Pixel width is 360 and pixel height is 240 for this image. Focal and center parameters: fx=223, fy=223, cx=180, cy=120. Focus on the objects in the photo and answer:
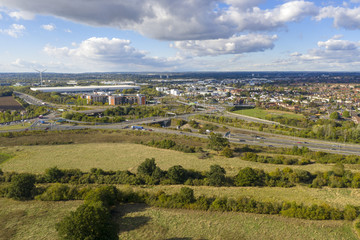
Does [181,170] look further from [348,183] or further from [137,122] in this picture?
[137,122]

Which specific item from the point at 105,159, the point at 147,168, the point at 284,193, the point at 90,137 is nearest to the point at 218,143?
the point at 147,168

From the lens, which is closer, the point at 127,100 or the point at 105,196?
the point at 105,196

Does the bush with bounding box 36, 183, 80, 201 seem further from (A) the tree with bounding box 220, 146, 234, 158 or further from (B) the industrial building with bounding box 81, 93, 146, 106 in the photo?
(B) the industrial building with bounding box 81, 93, 146, 106

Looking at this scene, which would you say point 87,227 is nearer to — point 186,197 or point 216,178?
point 186,197

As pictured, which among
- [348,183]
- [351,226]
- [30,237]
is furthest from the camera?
[348,183]

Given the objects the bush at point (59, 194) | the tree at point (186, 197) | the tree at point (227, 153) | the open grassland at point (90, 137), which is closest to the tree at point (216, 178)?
the tree at point (186, 197)

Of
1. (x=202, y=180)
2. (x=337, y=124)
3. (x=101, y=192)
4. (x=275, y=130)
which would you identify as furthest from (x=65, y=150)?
(x=337, y=124)
